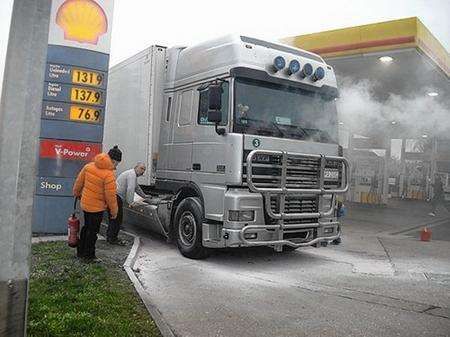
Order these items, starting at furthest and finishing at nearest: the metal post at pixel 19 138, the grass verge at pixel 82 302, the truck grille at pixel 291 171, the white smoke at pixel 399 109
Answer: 1. the white smoke at pixel 399 109
2. the truck grille at pixel 291 171
3. the grass verge at pixel 82 302
4. the metal post at pixel 19 138

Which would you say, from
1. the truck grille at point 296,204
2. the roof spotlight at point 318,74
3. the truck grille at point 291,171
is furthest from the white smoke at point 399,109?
the truck grille at point 296,204

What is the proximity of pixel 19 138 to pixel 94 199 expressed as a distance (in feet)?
11.9

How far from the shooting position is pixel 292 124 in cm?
703

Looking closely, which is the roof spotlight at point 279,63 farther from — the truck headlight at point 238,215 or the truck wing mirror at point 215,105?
the truck headlight at point 238,215

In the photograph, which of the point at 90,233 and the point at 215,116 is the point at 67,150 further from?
the point at 215,116

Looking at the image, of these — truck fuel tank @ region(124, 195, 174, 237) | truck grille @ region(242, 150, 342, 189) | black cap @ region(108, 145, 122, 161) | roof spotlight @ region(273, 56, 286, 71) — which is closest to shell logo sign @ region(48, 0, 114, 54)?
black cap @ region(108, 145, 122, 161)

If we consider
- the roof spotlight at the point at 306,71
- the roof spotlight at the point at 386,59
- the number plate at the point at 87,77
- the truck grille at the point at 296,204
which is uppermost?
the roof spotlight at the point at 386,59

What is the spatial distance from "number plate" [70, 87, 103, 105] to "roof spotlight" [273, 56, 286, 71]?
3.55 m

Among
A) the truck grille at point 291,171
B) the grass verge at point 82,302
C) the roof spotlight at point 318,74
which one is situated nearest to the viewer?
the grass verge at point 82,302

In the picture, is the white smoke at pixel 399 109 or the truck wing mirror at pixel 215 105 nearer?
the truck wing mirror at pixel 215 105

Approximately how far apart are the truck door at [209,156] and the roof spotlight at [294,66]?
1.11m

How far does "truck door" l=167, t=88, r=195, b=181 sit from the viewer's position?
7.42 metres

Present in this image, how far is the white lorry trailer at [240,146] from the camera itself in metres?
6.46

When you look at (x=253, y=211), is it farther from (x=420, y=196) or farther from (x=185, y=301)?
(x=420, y=196)
